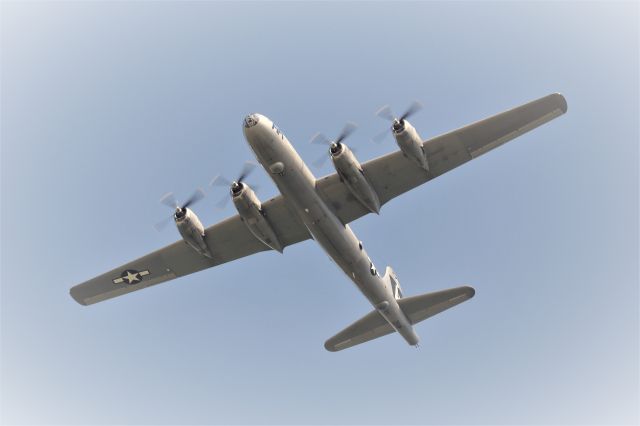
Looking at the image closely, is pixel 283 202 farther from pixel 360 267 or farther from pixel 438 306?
pixel 438 306

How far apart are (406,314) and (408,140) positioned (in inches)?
378

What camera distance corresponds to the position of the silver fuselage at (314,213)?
23000 millimetres

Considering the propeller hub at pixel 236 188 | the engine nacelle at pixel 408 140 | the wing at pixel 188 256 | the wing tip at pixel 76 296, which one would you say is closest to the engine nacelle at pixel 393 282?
the wing at pixel 188 256

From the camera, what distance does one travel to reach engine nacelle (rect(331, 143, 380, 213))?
80.2ft

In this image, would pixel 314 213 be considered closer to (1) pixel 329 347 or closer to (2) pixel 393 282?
(2) pixel 393 282

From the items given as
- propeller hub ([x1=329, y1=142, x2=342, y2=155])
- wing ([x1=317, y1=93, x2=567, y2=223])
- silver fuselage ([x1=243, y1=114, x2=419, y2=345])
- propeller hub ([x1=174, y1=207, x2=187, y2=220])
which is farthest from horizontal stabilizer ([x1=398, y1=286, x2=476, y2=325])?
propeller hub ([x1=174, y1=207, x2=187, y2=220])

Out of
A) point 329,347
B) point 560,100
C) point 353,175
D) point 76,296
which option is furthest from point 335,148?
point 76,296

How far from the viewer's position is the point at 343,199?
2573 centimetres

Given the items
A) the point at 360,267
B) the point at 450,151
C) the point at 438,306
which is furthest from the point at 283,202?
the point at 438,306

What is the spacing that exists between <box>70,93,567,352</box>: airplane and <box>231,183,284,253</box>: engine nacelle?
42mm

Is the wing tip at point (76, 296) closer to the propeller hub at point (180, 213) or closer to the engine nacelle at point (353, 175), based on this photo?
the propeller hub at point (180, 213)

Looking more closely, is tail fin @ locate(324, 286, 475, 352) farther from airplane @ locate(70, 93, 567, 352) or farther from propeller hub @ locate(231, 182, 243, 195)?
propeller hub @ locate(231, 182, 243, 195)

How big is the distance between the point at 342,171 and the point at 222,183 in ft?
16.6

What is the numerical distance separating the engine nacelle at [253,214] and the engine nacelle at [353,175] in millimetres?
3894
